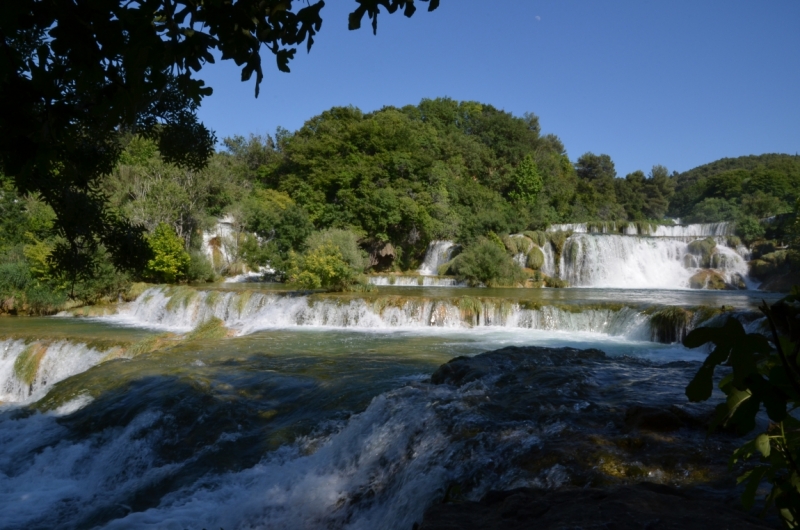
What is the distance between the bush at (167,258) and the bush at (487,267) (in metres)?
10.9

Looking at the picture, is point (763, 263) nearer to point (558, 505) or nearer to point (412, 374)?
point (412, 374)

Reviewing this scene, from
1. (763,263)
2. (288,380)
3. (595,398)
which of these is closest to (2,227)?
(288,380)

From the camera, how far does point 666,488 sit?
9.45 feet

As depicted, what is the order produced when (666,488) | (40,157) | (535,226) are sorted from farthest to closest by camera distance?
(535,226) < (666,488) < (40,157)

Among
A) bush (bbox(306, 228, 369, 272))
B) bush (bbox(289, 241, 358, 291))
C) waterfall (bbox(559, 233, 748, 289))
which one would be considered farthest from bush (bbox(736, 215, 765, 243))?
bush (bbox(289, 241, 358, 291))

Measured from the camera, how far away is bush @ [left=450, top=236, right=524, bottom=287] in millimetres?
24031

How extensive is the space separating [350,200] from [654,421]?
88.4 ft

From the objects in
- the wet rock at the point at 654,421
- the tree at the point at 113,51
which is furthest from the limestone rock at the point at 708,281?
the tree at the point at 113,51

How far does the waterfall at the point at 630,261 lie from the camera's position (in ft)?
84.0

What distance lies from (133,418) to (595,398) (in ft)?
16.3

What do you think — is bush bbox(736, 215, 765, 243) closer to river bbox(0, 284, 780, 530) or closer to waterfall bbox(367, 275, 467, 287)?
waterfall bbox(367, 275, 467, 287)

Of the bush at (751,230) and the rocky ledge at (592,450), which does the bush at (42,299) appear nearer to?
the rocky ledge at (592,450)

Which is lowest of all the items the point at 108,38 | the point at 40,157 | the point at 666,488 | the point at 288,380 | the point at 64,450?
the point at 64,450

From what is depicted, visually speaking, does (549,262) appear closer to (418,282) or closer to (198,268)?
(418,282)
